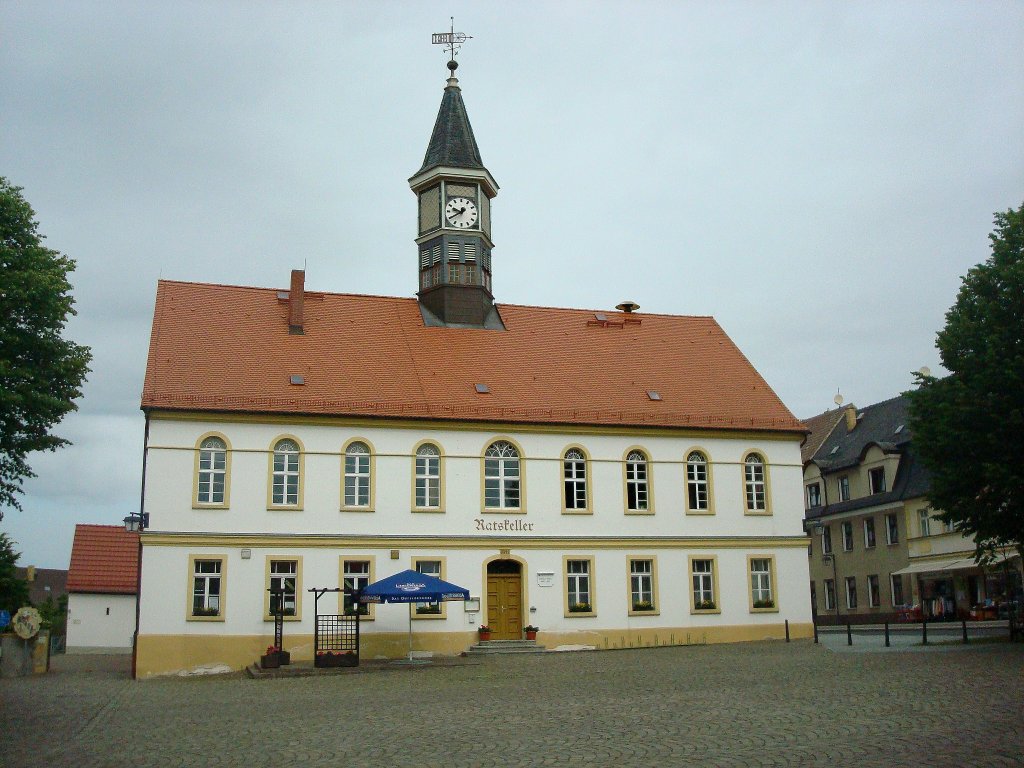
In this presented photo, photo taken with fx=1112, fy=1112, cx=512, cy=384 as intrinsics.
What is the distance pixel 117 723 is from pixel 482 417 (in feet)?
55.3

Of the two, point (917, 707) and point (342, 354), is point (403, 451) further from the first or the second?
point (917, 707)

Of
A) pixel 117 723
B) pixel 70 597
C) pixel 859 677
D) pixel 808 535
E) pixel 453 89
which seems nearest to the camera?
pixel 117 723

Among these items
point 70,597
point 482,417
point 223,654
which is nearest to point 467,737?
point 223,654

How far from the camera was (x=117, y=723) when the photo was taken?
17141 millimetres

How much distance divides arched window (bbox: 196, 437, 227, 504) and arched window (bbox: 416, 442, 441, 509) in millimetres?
5450

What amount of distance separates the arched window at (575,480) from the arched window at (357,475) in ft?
19.6

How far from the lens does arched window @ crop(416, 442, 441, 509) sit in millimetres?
31984

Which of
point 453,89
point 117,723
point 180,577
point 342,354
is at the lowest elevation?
point 117,723

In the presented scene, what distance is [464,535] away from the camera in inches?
1259

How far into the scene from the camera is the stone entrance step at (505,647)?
3091 cm

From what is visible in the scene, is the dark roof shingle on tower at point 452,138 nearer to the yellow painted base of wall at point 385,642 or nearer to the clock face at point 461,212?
the clock face at point 461,212

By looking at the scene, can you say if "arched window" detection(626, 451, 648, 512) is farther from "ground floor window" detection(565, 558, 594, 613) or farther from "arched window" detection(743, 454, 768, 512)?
"arched window" detection(743, 454, 768, 512)

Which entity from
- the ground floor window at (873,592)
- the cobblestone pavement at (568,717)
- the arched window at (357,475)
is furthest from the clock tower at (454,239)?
the ground floor window at (873,592)

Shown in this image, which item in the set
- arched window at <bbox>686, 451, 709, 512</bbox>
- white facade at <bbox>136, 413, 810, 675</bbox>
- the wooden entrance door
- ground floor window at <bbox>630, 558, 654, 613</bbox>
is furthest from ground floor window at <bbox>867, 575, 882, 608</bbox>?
the wooden entrance door
